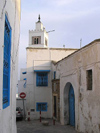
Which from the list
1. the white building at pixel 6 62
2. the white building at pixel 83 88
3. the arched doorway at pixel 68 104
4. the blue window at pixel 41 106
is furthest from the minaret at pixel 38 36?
the white building at pixel 6 62

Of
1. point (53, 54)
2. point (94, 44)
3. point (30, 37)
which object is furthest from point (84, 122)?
point (30, 37)

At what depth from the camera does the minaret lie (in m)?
46.6

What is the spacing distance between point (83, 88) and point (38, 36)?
3918cm

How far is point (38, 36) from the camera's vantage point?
47500 millimetres

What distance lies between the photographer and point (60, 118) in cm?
1292

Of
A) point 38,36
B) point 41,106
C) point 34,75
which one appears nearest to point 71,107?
point 41,106

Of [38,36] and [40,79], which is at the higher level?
[38,36]

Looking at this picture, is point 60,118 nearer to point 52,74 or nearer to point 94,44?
point 52,74

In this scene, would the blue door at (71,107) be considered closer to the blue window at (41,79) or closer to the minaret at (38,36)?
the blue window at (41,79)

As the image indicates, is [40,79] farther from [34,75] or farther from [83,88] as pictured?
[83,88]

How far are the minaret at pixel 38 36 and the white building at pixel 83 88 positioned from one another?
3511 centimetres

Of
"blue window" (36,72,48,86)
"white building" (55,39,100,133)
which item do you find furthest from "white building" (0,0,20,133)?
"blue window" (36,72,48,86)

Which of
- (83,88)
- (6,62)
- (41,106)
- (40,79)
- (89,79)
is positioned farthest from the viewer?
(40,79)

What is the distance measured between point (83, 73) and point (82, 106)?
1.62 meters
